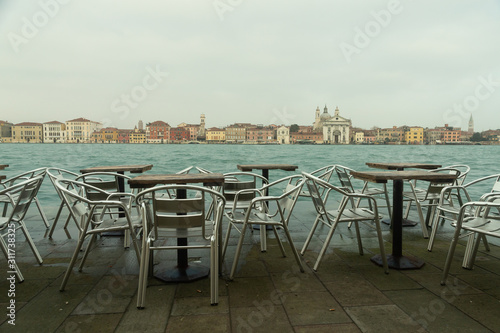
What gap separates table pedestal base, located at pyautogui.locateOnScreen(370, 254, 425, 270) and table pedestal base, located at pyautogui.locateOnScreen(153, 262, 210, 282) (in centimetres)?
144

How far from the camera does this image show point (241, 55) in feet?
160

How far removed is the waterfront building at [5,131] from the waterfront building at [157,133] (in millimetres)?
34031

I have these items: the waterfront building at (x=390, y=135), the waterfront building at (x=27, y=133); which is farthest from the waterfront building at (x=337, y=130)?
the waterfront building at (x=27, y=133)

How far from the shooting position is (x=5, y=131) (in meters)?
88.2

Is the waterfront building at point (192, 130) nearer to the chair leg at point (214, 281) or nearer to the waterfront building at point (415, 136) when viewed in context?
the waterfront building at point (415, 136)

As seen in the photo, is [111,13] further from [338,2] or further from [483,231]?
[483,231]

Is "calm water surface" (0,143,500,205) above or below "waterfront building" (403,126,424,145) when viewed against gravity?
below

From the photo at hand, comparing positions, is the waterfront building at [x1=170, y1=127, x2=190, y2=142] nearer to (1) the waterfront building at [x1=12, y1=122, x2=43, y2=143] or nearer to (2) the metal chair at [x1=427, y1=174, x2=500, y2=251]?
(1) the waterfront building at [x1=12, y1=122, x2=43, y2=143]

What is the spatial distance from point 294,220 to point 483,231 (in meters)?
2.73

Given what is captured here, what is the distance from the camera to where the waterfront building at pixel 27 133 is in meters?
92.1

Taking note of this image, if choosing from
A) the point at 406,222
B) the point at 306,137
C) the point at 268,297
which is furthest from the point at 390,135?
the point at 268,297

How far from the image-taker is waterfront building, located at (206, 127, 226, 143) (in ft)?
330


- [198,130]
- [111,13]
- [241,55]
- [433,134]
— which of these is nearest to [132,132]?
[198,130]

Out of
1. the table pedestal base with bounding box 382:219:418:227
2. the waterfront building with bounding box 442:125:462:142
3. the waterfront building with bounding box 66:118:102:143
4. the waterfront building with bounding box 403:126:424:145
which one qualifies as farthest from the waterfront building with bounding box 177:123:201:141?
the table pedestal base with bounding box 382:219:418:227
